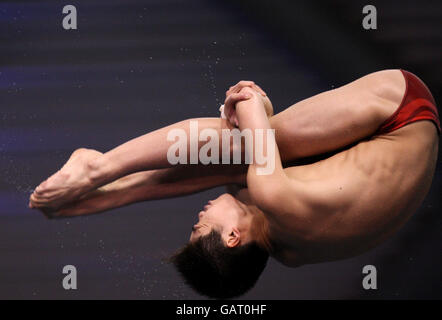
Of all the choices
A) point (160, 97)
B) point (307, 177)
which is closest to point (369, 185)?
point (307, 177)

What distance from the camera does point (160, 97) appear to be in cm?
224

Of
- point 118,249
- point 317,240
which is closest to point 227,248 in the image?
point 317,240

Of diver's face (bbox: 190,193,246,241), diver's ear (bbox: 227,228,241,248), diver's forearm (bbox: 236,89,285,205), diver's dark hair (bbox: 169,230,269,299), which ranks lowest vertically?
diver's dark hair (bbox: 169,230,269,299)

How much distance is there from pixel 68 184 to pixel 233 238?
45 cm

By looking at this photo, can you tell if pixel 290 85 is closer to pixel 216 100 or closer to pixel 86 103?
pixel 216 100

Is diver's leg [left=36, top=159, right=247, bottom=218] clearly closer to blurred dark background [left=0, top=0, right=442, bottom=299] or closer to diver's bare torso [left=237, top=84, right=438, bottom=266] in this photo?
diver's bare torso [left=237, top=84, right=438, bottom=266]

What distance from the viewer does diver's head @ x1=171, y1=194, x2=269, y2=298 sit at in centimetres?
163

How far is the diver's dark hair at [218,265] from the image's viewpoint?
1.63 metres

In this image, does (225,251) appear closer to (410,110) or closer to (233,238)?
(233,238)

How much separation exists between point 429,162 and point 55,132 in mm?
1299

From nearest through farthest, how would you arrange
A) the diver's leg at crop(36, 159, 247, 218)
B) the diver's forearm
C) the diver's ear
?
the diver's forearm
the diver's ear
the diver's leg at crop(36, 159, 247, 218)

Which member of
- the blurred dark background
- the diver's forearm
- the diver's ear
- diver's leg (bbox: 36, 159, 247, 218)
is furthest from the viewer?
the blurred dark background

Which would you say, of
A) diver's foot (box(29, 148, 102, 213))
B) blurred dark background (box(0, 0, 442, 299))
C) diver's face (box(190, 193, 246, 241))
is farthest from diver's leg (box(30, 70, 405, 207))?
blurred dark background (box(0, 0, 442, 299))
